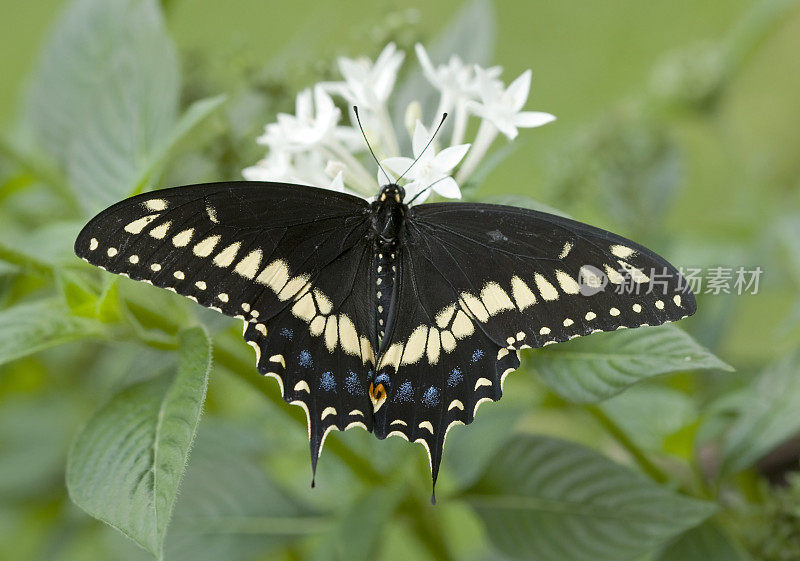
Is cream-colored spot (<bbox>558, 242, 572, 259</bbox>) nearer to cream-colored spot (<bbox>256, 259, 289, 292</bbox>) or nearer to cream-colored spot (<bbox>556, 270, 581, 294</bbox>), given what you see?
cream-colored spot (<bbox>556, 270, 581, 294</bbox>)

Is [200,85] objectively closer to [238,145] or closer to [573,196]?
[238,145]

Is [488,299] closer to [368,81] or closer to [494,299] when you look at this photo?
[494,299]

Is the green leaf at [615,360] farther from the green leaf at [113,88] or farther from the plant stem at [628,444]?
the green leaf at [113,88]

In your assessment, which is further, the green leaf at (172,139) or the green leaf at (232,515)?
the green leaf at (232,515)

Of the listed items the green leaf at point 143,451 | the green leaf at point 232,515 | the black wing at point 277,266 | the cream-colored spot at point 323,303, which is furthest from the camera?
the green leaf at point 232,515

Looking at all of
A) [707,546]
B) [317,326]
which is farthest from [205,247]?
[707,546]

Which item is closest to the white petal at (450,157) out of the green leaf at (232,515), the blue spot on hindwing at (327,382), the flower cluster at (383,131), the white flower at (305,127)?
the flower cluster at (383,131)
